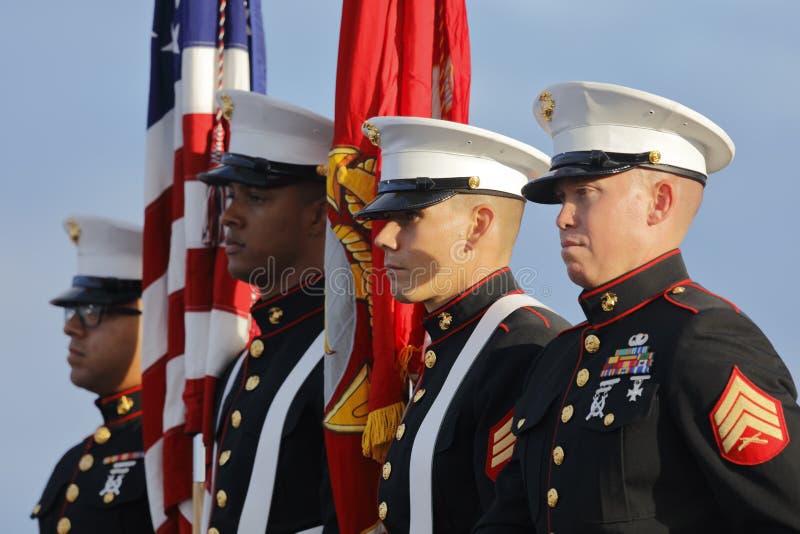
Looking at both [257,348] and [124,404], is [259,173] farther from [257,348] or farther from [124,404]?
[124,404]

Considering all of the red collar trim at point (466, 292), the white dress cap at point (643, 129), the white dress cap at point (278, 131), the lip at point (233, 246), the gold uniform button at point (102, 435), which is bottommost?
the gold uniform button at point (102, 435)

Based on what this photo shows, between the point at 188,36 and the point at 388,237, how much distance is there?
108 inches

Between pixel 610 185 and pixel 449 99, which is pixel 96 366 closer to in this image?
pixel 449 99

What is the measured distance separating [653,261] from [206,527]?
3045mm

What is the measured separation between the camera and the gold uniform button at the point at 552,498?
4.36 m

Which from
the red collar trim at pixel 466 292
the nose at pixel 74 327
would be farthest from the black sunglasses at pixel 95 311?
the red collar trim at pixel 466 292

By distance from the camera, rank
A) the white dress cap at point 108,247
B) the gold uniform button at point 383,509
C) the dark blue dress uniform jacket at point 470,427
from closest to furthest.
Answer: the dark blue dress uniform jacket at point 470,427 → the gold uniform button at point 383,509 → the white dress cap at point 108,247

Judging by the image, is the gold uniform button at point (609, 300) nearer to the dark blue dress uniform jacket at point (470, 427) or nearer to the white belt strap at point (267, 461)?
the dark blue dress uniform jacket at point (470, 427)

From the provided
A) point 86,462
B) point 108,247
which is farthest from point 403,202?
point 108,247

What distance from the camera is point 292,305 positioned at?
689 cm

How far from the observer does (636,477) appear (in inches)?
164

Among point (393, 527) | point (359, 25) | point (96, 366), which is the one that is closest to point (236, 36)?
point (359, 25)

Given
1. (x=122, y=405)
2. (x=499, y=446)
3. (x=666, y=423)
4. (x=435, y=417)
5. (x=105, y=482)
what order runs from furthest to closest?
(x=122, y=405) < (x=105, y=482) < (x=435, y=417) < (x=499, y=446) < (x=666, y=423)

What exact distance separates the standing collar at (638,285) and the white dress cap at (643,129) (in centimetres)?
33
